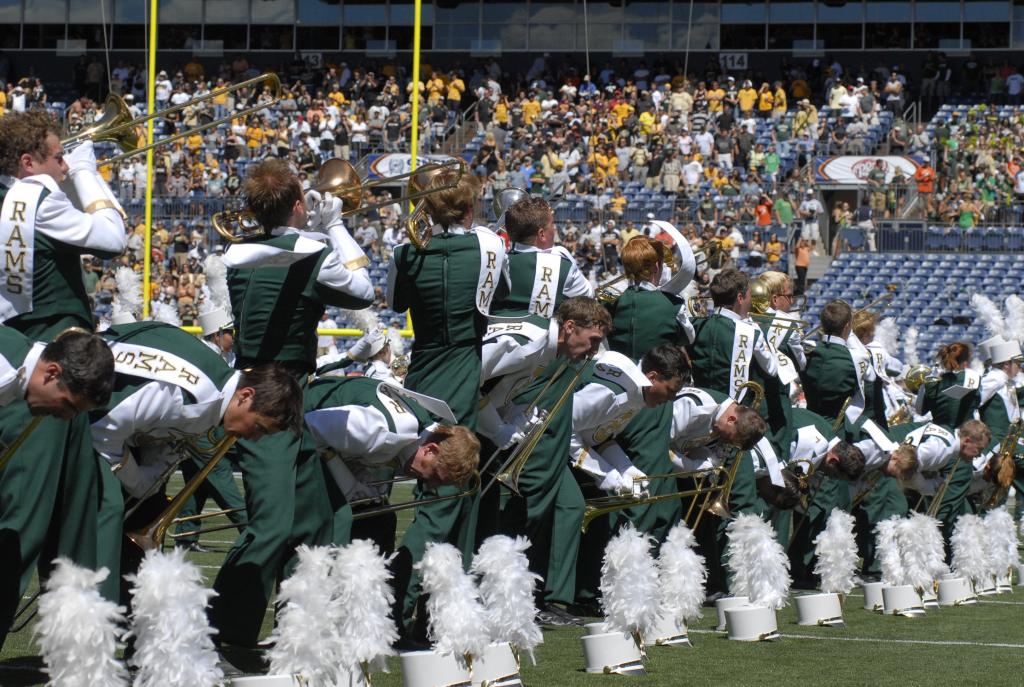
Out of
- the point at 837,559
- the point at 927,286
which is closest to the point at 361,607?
the point at 837,559

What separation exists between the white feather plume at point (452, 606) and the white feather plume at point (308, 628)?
465mm

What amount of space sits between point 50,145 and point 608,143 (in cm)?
2413

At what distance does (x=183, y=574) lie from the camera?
4562 mm

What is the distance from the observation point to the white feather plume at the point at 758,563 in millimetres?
7539

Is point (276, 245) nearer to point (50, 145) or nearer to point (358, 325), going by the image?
point (50, 145)

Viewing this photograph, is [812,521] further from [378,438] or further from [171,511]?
[171,511]

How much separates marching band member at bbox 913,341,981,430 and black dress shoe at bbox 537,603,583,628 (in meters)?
4.81

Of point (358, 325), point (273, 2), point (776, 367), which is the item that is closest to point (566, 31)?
point (273, 2)

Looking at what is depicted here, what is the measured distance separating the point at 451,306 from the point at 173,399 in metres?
1.76

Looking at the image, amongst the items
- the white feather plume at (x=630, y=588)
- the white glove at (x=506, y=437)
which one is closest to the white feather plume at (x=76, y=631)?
the white feather plume at (x=630, y=588)

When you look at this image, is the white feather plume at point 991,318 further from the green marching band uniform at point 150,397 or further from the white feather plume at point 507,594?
the green marching band uniform at point 150,397

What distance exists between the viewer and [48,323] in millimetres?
5539

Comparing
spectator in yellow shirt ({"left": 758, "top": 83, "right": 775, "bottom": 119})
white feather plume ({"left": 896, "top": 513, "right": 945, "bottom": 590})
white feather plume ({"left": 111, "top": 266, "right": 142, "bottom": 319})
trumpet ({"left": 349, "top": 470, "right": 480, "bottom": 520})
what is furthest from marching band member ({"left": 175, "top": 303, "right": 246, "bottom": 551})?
spectator in yellow shirt ({"left": 758, "top": 83, "right": 775, "bottom": 119})

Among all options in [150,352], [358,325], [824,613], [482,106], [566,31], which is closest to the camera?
[150,352]
